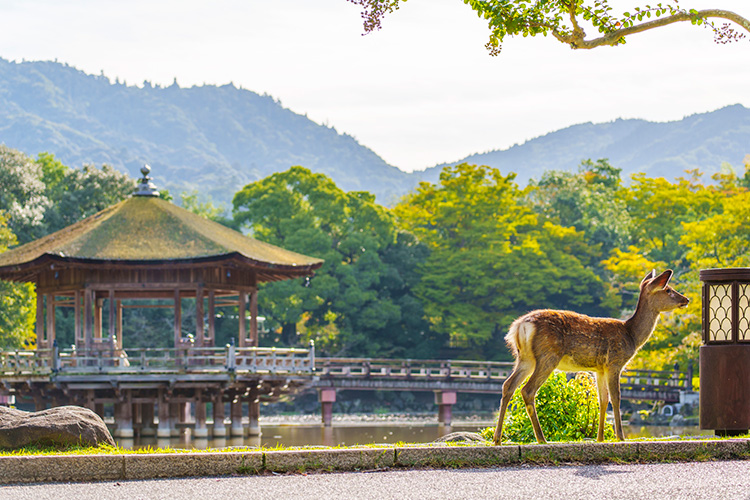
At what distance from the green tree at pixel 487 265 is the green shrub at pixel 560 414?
37.1 meters

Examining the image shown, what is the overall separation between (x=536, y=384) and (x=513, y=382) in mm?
229

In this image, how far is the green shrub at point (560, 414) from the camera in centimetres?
1153

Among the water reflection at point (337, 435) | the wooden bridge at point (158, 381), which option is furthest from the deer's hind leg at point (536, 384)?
the wooden bridge at point (158, 381)

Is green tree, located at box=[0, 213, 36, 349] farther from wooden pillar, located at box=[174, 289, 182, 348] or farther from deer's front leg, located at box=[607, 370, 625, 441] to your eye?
deer's front leg, located at box=[607, 370, 625, 441]

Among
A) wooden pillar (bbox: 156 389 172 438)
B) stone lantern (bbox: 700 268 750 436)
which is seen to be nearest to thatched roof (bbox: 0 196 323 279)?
wooden pillar (bbox: 156 389 172 438)

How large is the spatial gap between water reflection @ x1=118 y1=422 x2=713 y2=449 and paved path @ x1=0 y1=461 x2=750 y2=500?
61.2 feet

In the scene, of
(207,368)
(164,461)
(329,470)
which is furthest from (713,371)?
(207,368)

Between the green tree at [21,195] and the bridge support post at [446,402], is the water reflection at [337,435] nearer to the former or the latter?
the bridge support post at [446,402]

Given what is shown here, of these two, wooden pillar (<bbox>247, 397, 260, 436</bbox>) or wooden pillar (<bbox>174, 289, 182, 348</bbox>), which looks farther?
wooden pillar (<bbox>247, 397, 260, 436</bbox>)

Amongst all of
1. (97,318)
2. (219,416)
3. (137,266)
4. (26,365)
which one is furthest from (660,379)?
(26,365)

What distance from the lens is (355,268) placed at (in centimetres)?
5003

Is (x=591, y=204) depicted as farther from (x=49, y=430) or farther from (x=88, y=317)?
(x=49, y=430)

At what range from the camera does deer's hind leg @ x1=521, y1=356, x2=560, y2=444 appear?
32.7 feet

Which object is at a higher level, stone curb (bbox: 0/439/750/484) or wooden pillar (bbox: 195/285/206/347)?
wooden pillar (bbox: 195/285/206/347)
